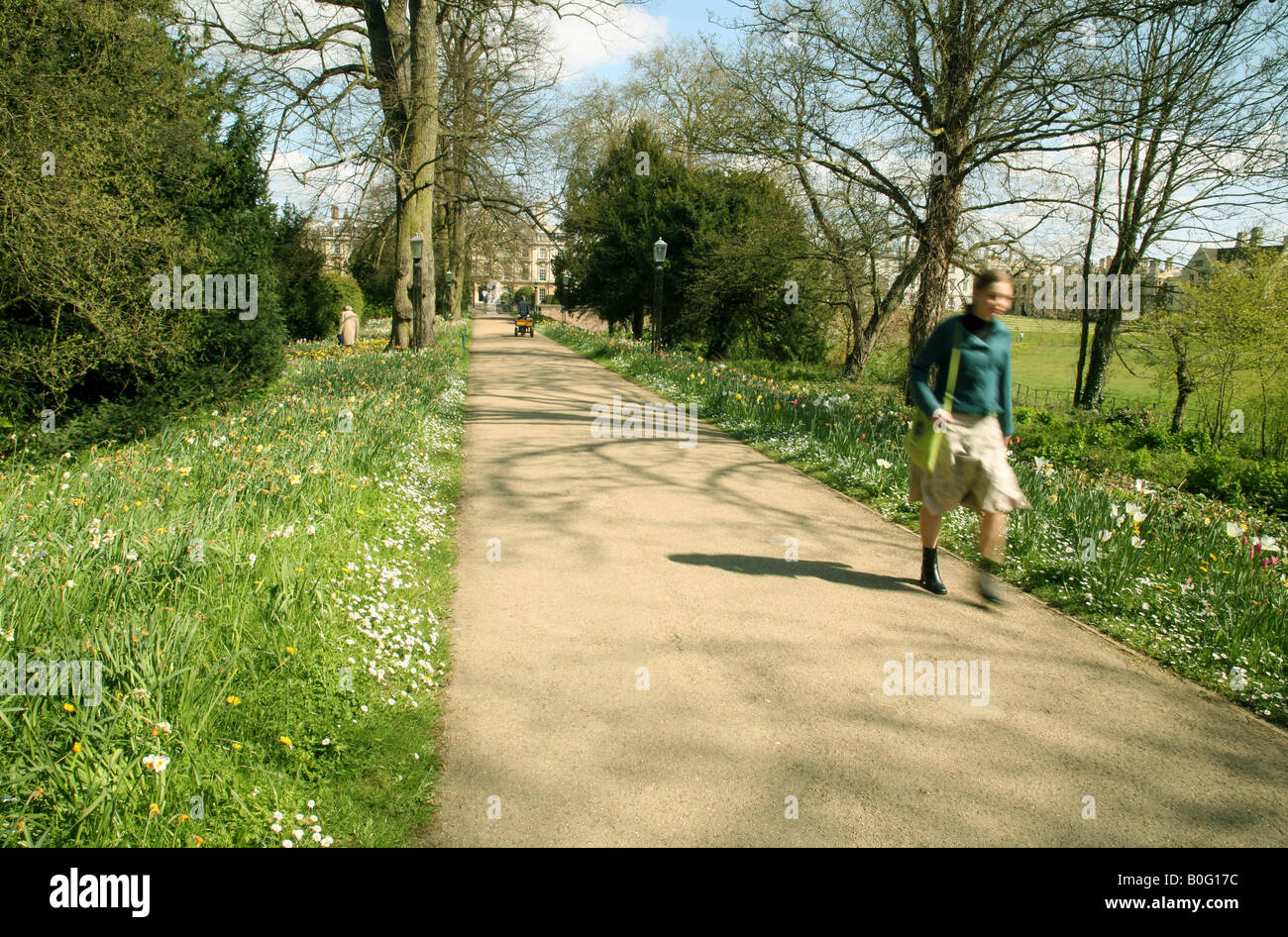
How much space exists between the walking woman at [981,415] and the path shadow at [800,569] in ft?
2.30

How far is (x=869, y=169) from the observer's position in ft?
49.2

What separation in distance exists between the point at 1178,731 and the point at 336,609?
13.7 ft

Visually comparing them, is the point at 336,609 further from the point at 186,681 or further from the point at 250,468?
the point at 250,468

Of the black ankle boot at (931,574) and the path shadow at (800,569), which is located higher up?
the black ankle boot at (931,574)

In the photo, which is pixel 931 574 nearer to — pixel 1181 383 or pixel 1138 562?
pixel 1138 562

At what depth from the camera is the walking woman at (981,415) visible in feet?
15.5

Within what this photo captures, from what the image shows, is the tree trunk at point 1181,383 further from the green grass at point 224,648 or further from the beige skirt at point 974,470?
the green grass at point 224,648
